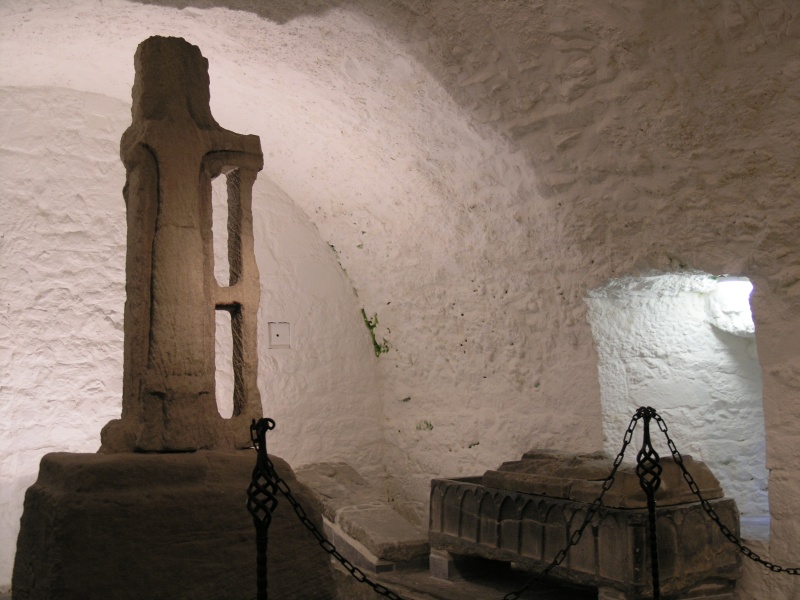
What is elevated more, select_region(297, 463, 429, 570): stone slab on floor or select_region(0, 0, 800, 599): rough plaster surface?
select_region(0, 0, 800, 599): rough plaster surface

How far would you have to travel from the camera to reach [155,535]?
250 centimetres

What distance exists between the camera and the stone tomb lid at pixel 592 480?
3432mm

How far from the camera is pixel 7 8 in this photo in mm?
4145

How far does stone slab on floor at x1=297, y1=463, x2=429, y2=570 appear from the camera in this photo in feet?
14.7

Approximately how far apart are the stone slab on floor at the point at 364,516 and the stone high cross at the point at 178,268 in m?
1.19

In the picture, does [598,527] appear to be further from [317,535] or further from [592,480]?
[317,535]

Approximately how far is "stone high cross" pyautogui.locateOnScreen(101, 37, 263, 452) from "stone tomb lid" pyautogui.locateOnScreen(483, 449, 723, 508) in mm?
1448

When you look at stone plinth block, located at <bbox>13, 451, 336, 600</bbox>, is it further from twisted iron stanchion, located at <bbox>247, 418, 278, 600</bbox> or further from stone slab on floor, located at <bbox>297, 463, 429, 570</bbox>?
stone slab on floor, located at <bbox>297, 463, 429, 570</bbox>

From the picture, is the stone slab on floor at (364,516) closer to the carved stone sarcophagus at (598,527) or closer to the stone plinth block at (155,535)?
the carved stone sarcophagus at (598,527)

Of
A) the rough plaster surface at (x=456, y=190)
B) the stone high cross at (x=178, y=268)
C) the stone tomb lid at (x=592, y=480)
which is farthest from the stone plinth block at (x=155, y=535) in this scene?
the rough plaster surface at (x=456, y=190)

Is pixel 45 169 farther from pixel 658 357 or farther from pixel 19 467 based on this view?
pixel 658 357

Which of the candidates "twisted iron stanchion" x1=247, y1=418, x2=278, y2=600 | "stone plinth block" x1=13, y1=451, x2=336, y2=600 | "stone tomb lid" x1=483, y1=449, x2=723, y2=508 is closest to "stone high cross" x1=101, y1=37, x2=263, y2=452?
"stone plinth block" x1=13, y1=451, x2=336, y2=600

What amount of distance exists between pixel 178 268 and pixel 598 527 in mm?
2058

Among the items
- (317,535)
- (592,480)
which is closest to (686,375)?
(592,480)
